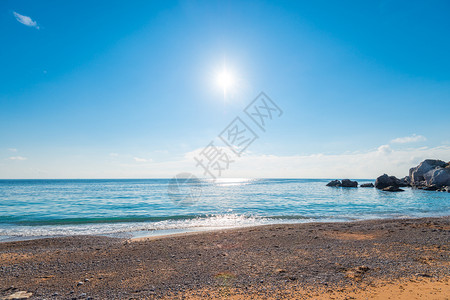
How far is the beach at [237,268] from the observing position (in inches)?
211

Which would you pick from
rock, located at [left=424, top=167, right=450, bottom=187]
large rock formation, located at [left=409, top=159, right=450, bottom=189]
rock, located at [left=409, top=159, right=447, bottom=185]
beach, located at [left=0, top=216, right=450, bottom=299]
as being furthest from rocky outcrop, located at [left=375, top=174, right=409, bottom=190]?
beach, located at [left=0, top=216, right=450, bottom=299]

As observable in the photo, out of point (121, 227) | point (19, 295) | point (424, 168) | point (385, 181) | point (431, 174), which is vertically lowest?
point (121, 227)

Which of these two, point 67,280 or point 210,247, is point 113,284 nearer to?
point 67,280

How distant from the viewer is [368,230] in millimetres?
12938

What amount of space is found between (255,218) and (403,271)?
13.9 metres

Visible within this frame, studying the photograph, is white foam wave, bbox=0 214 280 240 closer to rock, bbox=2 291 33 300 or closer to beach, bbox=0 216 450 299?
beach, bbox=0 216 450 299

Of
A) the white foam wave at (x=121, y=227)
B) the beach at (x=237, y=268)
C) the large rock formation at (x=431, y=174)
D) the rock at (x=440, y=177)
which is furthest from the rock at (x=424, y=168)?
the white foam wave at (x=121, y=227)

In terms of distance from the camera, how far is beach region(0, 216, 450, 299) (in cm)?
537

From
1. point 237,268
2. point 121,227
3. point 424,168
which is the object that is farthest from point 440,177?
point 121,227

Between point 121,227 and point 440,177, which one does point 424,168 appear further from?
point 121,227

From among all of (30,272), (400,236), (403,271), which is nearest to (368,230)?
(400,236)

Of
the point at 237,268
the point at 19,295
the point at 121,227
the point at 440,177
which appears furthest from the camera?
the point at 440,177

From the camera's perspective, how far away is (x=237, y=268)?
6.88 metres

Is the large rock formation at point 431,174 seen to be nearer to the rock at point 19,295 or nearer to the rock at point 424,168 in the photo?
the rock at point 424,168
